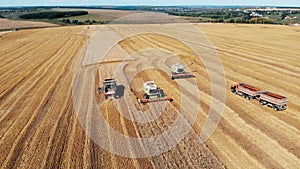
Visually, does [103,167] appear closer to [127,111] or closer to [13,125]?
[127,111]

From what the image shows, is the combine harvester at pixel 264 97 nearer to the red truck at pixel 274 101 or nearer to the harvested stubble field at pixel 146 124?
the red truck at pixel 274 101

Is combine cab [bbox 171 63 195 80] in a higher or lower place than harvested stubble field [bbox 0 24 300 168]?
higher

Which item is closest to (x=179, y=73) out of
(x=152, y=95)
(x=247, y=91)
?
(x=152, y=95)

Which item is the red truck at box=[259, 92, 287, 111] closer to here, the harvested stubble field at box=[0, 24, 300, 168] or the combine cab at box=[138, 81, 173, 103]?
the harvested stubble field at box=[0, 24, 300, 168]

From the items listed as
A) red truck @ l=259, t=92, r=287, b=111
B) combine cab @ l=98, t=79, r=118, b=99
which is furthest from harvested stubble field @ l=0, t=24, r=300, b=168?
combine cab @ l=98, t=79, r=118, b=99

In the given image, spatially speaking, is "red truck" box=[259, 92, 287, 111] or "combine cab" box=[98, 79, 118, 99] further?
"combine cab" box=[98, 79, 118, 99]

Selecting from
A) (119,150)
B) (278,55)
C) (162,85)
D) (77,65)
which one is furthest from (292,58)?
(119,150)

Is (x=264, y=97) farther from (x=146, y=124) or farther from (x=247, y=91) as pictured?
(x=146, y=124)
